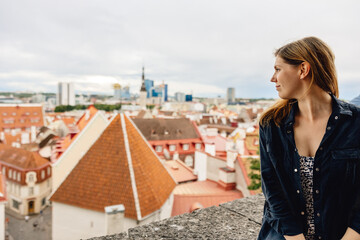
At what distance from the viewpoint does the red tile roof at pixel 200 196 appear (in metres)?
8.96

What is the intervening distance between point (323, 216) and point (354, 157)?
39cm

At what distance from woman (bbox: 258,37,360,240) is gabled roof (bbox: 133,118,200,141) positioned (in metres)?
30.3

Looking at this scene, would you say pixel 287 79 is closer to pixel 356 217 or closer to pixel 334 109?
pixel 334 109

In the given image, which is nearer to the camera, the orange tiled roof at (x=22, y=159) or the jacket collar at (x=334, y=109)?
the jacket collar at (x=334, y=109)

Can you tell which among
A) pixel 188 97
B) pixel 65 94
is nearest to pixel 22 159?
pixel 65 94

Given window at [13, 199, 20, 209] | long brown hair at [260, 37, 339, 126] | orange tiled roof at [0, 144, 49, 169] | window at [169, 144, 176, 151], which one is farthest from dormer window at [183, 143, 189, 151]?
long brown hair at [260, 37, 339, 126]

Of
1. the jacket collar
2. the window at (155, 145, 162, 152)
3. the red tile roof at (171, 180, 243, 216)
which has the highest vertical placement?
the jacket collar

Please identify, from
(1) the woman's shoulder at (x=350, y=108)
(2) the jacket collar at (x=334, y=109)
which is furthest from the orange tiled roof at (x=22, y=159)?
(1) the woman's shoulder at (x=350, y=108)

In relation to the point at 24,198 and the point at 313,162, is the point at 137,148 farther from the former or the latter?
the point at 24,198

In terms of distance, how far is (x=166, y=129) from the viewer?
1321 inches

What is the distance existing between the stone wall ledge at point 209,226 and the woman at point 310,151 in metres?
0.75

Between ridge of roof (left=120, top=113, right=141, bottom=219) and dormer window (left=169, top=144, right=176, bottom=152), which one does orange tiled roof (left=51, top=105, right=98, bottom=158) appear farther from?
dormer window (left=169, top=144, right=176, bottom=152)

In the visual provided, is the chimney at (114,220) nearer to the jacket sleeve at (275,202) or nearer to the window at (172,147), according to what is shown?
the jacket sleeve at (275,202)

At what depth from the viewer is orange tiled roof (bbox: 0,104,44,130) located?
196 ft
